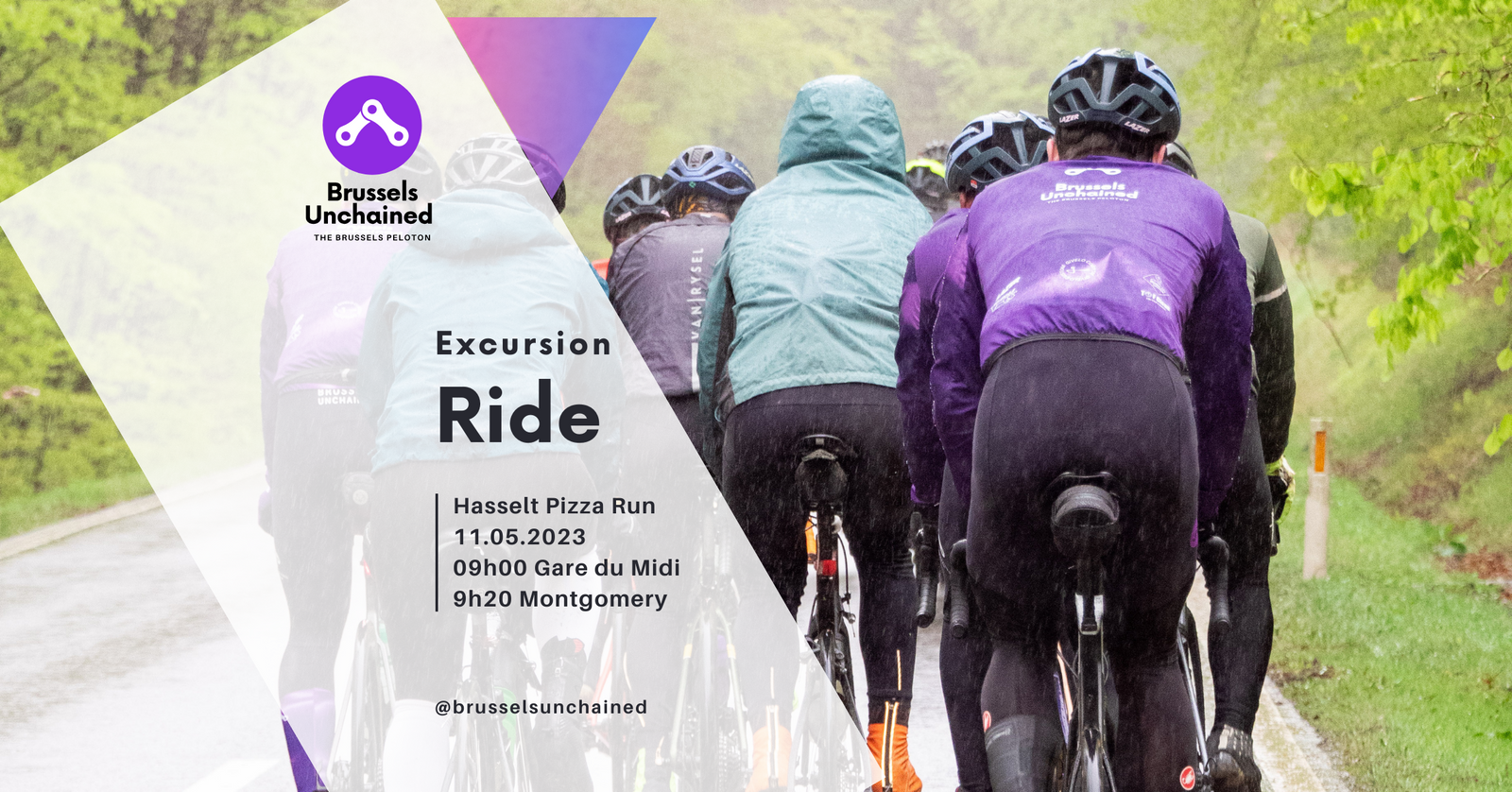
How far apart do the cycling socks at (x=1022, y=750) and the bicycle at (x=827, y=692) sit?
1367mm

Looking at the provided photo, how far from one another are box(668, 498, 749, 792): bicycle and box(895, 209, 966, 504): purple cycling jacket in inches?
32.7

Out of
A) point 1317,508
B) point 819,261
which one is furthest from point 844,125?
point 1317,508

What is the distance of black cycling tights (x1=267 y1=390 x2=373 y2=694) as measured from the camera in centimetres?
471

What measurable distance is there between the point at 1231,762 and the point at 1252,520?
2.15 ft

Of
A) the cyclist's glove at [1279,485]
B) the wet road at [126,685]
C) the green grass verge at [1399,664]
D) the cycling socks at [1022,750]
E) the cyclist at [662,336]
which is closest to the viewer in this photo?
the cycling socks at [1022,750]

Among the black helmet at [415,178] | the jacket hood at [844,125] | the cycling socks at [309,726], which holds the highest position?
the jacket hood at [844,125]

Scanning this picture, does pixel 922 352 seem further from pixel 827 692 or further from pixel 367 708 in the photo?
pixel 367 708

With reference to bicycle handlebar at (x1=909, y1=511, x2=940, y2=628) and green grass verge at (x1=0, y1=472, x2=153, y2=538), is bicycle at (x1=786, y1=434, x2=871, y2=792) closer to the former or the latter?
bicycle handlebar at (x1=909, y1=511, x2=940, y2=628)

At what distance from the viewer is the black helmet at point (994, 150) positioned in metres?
4.68

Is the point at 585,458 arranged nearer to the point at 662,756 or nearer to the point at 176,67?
the point at 662,756

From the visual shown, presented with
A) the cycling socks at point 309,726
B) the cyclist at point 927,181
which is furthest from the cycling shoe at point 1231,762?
the cyclist at point 927,181

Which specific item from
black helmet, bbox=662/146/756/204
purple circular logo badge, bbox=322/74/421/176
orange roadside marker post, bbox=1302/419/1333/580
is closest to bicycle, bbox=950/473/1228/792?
purple circular logo badge, bbox=322/74/421/176

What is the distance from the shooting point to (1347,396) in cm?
1708

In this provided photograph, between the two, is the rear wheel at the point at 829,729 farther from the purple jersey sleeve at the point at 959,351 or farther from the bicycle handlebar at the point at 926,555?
the purple jersey sleeve at the point at 959,351
